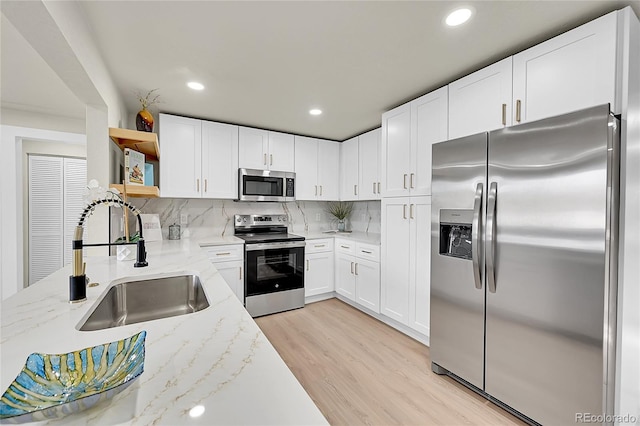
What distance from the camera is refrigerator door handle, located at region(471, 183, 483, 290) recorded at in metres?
1.73

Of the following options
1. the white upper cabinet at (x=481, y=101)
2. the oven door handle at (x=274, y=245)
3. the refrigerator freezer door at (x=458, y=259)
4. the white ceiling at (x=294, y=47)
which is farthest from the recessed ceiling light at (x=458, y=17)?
the oven door handle at (x=274, y=245)

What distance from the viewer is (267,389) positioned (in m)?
0.57

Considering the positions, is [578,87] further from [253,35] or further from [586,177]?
[253,35]

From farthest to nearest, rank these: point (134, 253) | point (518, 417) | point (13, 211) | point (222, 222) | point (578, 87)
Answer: point (222, 222) < point (13, 211) < point (134, 253) < point (518, 417) < point (578, 87)

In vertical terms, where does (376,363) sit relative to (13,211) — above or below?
below

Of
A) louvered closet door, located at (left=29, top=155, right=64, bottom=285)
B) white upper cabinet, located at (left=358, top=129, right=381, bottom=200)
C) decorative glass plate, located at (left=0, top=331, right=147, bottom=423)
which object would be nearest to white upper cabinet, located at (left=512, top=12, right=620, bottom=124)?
white upper cabinet, located at (left=358, top=129, right=381, bottom=200)

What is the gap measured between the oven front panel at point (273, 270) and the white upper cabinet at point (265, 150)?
1114mm

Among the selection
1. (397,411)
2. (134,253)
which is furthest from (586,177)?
(134,253)

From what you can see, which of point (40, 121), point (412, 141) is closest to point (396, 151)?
point (412, 141)

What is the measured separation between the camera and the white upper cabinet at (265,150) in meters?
3.41

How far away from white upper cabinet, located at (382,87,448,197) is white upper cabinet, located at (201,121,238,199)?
1802 millimetres

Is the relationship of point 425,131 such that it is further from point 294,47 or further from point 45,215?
point 45,215

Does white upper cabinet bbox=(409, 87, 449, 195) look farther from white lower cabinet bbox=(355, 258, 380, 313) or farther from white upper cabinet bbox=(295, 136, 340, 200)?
white upper cabinet bbox=(295, 136, 340, 200)

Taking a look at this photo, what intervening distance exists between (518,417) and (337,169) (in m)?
3.28
